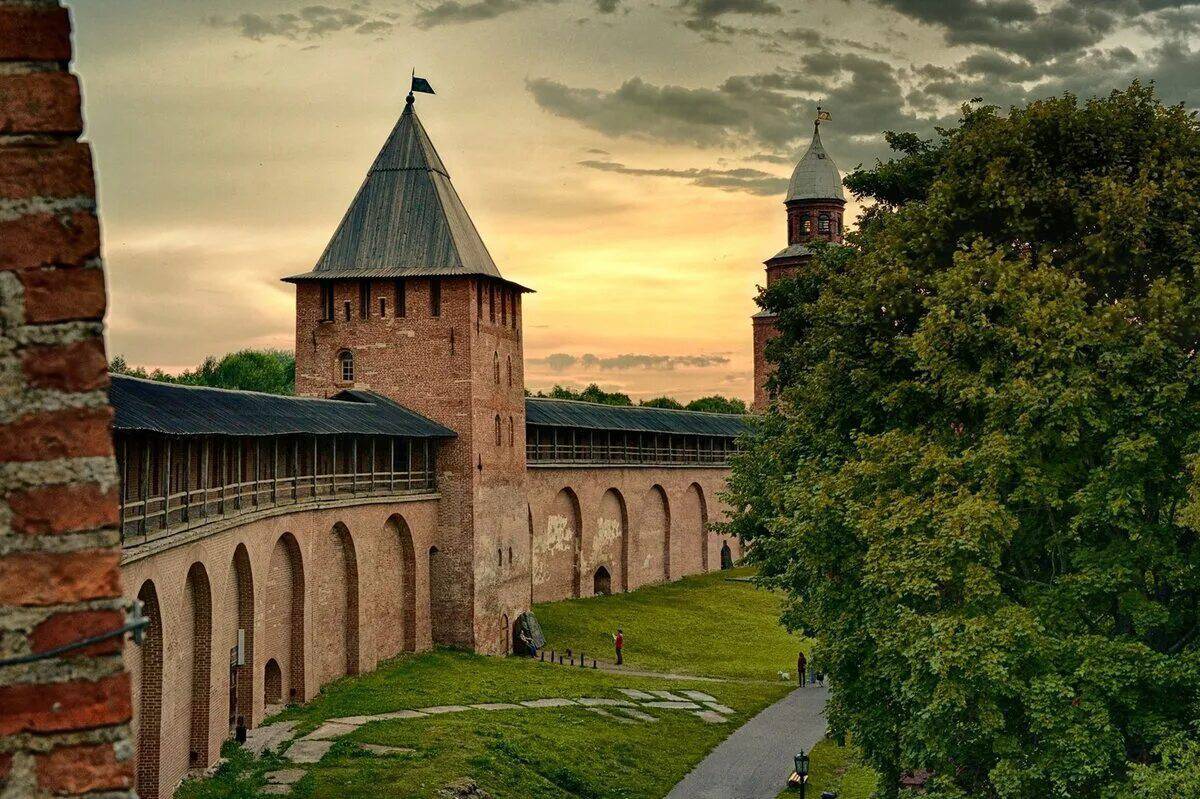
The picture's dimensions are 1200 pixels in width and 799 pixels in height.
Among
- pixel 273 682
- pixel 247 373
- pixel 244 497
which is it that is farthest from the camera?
pixel 247 373

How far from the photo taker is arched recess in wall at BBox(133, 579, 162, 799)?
21.2 metres

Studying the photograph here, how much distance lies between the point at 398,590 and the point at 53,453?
33.6 metres

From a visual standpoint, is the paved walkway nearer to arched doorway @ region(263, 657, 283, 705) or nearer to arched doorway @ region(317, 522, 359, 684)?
arched doorway @ region(263, 657, 283, 705)

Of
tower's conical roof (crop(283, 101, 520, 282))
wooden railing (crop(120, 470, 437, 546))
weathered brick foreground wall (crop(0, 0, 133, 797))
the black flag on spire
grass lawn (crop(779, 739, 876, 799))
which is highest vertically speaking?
the black flag on spire

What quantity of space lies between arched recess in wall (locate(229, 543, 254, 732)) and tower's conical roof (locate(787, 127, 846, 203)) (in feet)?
164

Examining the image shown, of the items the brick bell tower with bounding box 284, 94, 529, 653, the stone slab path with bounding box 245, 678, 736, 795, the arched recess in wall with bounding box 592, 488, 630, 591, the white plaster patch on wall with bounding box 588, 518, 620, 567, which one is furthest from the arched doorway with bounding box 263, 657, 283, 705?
the arched recess in wall with bounding box 592, 488, 630, 591

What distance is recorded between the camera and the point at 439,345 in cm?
3978

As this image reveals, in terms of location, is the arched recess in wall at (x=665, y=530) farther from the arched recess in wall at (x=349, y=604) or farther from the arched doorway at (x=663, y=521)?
the arched recess in wall at (x=349, y=604)

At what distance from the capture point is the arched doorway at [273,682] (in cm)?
2933

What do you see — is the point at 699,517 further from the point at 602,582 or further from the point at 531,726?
the point at 531,726

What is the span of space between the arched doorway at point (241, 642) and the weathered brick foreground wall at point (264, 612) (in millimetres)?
29

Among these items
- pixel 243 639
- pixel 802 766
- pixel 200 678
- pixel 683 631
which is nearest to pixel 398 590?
pixel 243 639

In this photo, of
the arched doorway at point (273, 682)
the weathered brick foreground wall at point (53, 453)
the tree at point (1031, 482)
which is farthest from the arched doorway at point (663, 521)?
the weathered brick foreground wall at point (53, 453)

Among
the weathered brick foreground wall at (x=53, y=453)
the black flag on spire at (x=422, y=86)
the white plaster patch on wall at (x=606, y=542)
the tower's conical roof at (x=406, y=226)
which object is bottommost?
the white plaster patch on wall at (x=606, y=542)
